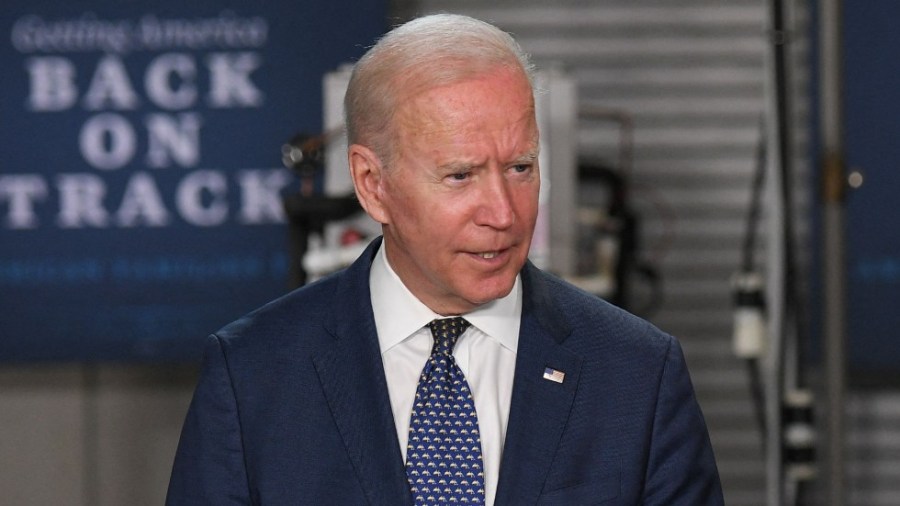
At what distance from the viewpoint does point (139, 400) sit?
5418 millimetres

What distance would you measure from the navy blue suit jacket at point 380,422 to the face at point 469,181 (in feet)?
0.52

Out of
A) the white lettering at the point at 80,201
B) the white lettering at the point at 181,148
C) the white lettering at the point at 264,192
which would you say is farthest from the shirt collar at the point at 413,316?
the white lettering at the point at 80,201

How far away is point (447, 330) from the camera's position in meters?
2.10

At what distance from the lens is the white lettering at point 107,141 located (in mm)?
5031

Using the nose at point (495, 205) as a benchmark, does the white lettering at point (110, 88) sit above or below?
above

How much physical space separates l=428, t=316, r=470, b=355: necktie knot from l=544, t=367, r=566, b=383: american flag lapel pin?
14 centimetres

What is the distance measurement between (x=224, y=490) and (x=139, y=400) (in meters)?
3.54

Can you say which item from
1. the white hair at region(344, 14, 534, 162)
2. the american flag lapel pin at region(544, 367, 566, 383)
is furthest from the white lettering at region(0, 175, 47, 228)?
the american flag lapel pin at region(544, 367, 566, 383)

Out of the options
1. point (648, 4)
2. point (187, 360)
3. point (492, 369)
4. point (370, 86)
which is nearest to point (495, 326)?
point (492, 369)

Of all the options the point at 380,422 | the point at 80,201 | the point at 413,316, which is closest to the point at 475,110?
the point at 413,316

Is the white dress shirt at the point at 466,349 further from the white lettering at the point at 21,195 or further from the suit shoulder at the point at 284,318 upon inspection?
the white lettering at the point at 21,195

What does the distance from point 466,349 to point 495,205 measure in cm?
28

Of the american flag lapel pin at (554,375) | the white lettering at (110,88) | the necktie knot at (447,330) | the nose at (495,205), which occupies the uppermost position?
the white lettering at (110,88)

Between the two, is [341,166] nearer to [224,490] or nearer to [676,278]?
[676,278]
